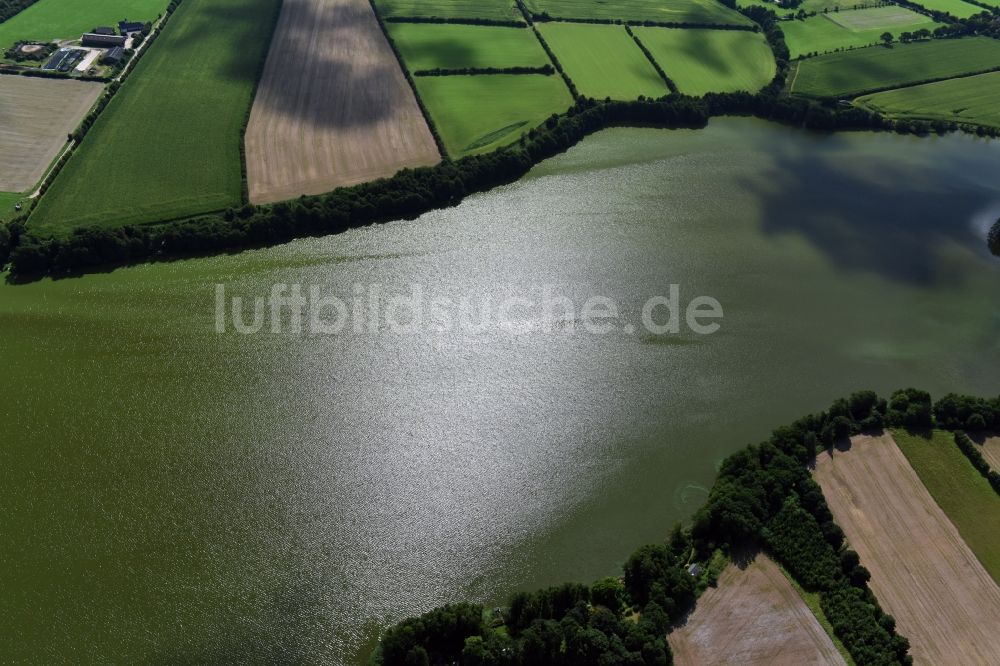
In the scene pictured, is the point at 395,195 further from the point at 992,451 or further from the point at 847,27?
the point at 847,27

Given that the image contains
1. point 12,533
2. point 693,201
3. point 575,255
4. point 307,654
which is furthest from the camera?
point 693,201

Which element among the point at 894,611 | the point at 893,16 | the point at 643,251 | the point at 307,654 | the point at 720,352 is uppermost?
the point at 893,16

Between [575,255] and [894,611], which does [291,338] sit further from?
[894,611]

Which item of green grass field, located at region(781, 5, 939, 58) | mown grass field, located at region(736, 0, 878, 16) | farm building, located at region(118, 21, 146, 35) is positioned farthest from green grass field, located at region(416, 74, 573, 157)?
mown grass field, located at region(736, 0, 878, 16)

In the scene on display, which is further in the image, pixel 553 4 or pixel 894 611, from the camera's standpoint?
pixel 553 4

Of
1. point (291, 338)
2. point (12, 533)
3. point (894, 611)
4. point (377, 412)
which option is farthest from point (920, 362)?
point (12, 533)

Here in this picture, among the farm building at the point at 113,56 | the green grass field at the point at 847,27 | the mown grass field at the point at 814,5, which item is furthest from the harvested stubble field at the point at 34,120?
the mown grass field at the point at 814,5
